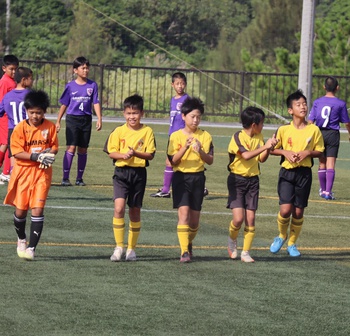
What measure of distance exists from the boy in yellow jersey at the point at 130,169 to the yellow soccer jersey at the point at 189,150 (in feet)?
0.67

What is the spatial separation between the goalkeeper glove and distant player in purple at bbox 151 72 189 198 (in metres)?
4.68

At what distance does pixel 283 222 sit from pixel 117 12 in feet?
196

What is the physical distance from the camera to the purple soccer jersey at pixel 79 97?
1711 centimetres

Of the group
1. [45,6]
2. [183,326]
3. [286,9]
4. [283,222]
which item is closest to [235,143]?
[283,222]

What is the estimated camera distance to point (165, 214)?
1482cm

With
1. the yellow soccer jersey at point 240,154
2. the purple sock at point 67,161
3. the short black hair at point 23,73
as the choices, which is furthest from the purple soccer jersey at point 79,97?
the yellow soccer jersey at point 240,154

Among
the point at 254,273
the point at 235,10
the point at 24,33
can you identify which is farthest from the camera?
the point at 235,10

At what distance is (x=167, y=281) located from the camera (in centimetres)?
1038

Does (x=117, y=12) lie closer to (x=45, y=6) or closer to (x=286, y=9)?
(x=45, y=6)

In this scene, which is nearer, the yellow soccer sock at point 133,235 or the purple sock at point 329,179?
the yellow soccer sock at point 133,235

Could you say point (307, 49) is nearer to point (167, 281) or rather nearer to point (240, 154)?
point (240, 154)

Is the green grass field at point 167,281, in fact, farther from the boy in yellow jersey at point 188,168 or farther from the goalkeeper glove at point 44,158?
the goalkeeper glove at point 44,158

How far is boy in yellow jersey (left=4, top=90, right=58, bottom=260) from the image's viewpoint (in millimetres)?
11125

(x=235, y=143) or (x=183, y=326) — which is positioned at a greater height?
Answer: (x=235, y=143)
